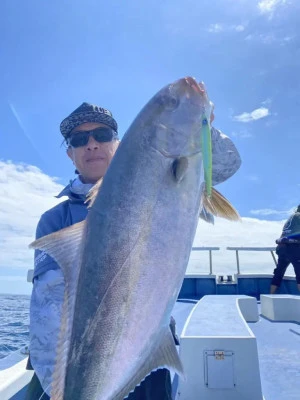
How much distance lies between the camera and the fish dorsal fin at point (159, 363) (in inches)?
65.1

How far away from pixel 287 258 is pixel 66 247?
955 cm

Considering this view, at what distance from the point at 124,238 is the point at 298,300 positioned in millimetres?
7106

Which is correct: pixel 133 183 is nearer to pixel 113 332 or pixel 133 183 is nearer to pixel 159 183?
pixel 159 183

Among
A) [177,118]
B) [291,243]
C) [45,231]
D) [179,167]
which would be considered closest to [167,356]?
[179,167]

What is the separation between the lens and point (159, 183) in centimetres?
172

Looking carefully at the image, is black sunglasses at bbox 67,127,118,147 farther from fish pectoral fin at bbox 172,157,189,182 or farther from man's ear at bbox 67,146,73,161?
fish pectoral fin at bbox 172,157,189,182

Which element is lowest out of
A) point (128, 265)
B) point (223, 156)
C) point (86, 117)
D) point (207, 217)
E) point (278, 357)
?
point (278, 357)

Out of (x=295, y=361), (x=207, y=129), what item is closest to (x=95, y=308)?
(x=207, y=129)

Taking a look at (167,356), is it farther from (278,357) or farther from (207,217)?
(278,357)

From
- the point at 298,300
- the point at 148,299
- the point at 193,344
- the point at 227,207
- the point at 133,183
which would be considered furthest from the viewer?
the point at 298,300

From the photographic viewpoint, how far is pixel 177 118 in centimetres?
187

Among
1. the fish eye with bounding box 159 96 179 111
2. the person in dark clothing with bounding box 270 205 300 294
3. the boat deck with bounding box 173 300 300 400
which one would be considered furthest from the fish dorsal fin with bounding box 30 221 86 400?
the person in dark clothing with bounding box 270 205 300 294

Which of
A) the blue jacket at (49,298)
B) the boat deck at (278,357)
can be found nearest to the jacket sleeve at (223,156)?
the blue jacket at (49,298)

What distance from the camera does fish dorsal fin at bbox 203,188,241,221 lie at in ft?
6.07
